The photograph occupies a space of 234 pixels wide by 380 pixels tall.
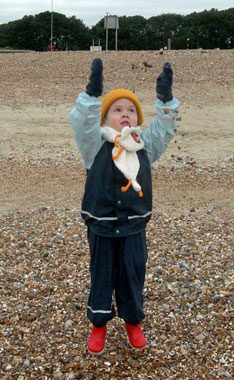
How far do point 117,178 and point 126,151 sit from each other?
181 mm

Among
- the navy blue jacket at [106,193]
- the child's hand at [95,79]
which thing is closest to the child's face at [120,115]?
the navy blue jacket at [106,193]

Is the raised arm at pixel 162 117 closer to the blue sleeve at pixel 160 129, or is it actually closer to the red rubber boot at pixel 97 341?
the blue sleeve at pixel 160 129

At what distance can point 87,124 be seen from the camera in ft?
9.65

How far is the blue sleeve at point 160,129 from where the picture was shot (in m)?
3.17

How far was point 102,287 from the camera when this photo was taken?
322cm

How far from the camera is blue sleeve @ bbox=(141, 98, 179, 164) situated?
3.17 meters

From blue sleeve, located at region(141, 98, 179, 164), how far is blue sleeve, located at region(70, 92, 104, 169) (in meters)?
0.34

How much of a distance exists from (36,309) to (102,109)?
1.81 metres

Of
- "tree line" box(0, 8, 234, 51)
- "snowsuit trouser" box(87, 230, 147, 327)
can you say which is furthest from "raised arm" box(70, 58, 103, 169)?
"tree line" box(0, 8, 234, 51)

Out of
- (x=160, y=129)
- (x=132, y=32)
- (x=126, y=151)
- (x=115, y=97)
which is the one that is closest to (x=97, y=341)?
(x=126, y=151)

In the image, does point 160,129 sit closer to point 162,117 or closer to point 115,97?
point 162,117

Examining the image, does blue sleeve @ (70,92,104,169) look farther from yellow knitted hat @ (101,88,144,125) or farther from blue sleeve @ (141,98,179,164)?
blue sleeve @ (141,98,179,164)

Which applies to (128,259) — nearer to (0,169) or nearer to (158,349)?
(158,349)

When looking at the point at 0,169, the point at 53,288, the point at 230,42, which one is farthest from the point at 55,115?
the point at 230,42
